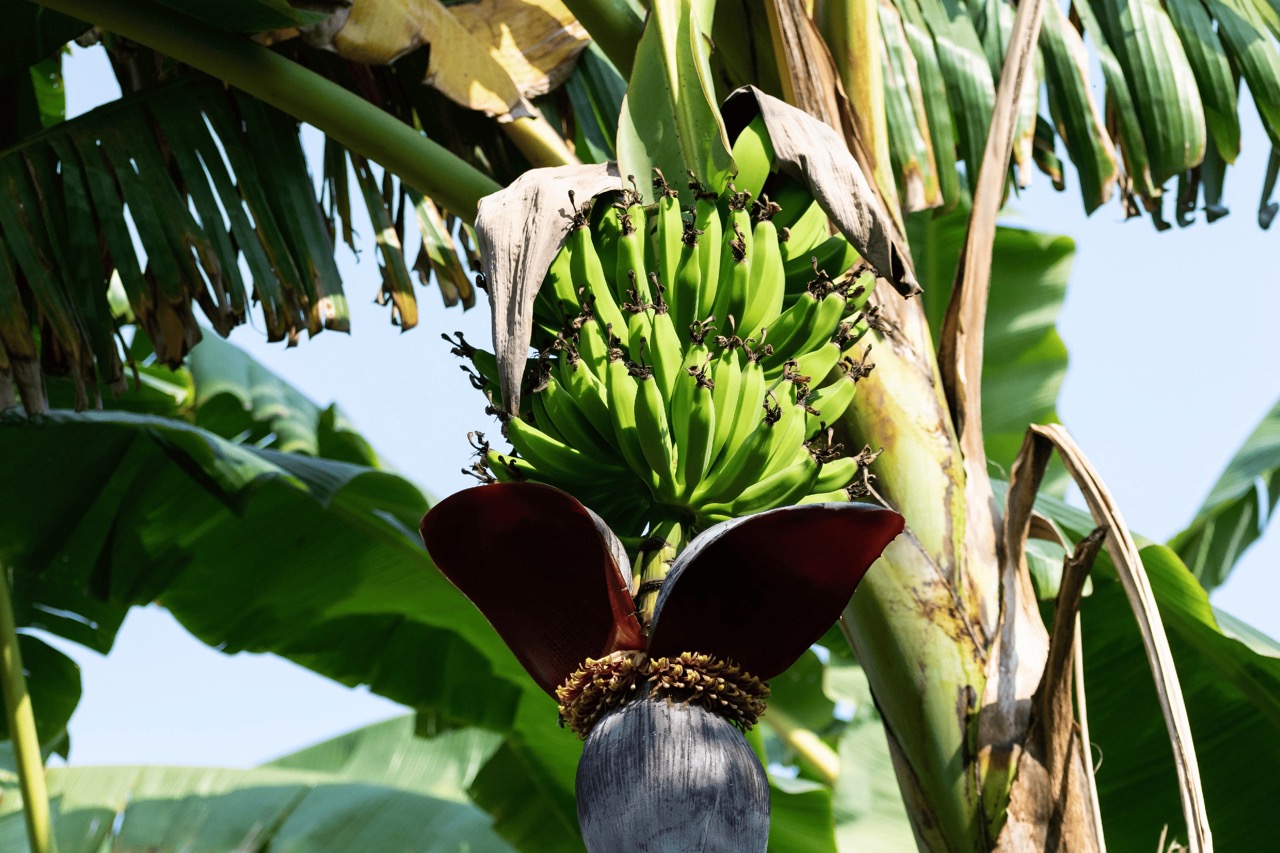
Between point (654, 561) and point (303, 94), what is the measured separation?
0.96 m

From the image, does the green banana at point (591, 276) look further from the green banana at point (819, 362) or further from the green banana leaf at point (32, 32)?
the green banana leaf at point (32, 32)

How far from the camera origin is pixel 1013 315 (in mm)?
3312

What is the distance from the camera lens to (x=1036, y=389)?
10.6 ft

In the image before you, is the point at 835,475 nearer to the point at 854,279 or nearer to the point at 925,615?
the point at 854,279

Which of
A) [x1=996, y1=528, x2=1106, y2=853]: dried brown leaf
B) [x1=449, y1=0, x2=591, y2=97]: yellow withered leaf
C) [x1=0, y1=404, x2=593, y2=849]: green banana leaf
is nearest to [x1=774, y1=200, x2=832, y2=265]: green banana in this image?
[x1=996, y1=528, x2=1106, y2=853]: dried brown leaf

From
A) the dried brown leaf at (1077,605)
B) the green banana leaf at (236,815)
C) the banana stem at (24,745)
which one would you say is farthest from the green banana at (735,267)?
the green banana leaf at (236,815)

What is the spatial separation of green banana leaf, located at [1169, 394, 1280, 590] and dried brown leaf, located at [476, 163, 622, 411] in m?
2.33

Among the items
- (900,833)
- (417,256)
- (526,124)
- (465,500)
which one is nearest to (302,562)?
(417,256)

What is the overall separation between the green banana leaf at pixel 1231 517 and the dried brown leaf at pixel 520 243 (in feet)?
7.63

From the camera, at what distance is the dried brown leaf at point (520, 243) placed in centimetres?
84

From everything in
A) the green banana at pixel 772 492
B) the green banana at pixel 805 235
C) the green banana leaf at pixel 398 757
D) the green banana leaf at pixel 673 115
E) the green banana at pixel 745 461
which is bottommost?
the green banana leaf at pixel 398 757

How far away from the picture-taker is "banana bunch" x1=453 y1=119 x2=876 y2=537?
0.88 metres

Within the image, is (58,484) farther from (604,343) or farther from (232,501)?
(604,343)

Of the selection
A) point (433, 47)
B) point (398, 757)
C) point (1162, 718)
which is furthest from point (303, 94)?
point (398, 757)
